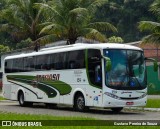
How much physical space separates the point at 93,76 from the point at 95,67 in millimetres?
436

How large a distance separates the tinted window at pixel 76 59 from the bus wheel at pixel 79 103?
4.87 feet

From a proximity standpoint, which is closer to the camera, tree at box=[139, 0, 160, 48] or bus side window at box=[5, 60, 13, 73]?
bus side window at box=[5, 60, 13, 73]

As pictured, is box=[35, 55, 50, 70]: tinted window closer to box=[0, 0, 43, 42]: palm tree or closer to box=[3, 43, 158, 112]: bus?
box=[3, 43, 158, 112]: bus

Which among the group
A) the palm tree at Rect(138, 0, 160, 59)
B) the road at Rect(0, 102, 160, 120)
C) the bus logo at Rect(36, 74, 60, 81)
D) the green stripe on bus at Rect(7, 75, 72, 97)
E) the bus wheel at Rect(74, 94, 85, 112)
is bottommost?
the road at Rect(0, 102, 160, 120)

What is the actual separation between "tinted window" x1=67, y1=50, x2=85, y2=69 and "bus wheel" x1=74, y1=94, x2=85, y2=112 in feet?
4.87

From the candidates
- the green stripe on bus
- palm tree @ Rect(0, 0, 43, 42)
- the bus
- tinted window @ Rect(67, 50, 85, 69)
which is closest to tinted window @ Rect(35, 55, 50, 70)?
the bus

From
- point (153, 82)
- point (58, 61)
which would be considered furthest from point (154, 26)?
point (58, 61)

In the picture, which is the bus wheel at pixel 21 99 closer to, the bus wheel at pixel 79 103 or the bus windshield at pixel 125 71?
the bus wheel at pixel 79 103

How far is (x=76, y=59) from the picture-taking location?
21750 millimetres

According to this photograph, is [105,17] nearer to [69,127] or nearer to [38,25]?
[38,25]

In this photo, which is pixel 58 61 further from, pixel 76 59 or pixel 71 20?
pixel 71 20

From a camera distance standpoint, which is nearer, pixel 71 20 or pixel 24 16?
pixel 71 20

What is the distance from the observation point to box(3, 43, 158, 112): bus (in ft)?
65.4

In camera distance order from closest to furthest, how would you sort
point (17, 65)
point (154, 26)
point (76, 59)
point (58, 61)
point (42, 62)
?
point (76, 59), point (58, 61), point (42, 62), point (17, 65), point (154, 26)
